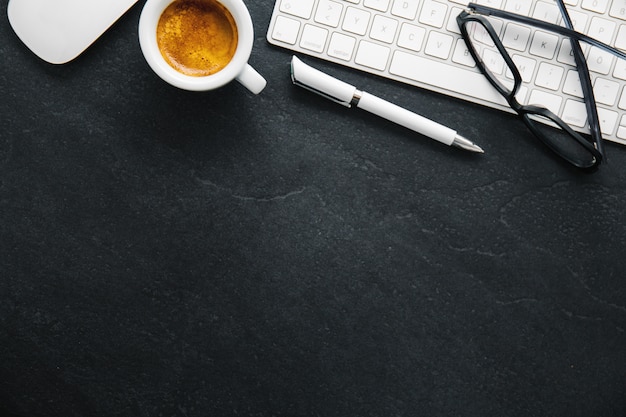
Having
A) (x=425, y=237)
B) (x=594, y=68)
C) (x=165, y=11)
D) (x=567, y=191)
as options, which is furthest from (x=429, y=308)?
(x=165, y=11)

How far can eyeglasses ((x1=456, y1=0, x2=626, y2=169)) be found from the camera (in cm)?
62

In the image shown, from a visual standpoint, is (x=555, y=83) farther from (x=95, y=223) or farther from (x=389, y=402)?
(x=95, y=223)

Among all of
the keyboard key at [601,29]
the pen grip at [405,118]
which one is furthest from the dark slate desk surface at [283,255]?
the keyboard key at [601,29]

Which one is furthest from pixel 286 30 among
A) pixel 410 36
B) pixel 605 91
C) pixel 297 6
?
pixel 605 91

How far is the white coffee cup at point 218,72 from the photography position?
0.57 meters

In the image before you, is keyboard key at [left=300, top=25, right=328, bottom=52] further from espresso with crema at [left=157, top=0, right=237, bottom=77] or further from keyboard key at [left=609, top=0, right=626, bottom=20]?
keyboard key at [left=609, top=0, right=626, bottom=20]

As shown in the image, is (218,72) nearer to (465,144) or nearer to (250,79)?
(250,79)

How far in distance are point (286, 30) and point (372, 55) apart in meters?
0.09

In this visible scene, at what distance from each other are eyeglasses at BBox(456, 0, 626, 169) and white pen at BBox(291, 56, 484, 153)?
64mm

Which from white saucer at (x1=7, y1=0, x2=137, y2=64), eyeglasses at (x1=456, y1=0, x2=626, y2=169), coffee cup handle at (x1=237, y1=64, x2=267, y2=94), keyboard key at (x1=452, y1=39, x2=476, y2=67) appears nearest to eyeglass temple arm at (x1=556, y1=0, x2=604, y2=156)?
eyeglasses at (x1=456, y1=0, x2=626, y2=169)

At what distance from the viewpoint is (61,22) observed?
61 cm

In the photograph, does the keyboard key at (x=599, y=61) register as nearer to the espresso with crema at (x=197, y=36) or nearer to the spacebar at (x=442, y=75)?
the spacebar at (x=442, y=75)

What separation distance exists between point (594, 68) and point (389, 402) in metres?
0.42

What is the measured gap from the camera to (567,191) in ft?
2.20
